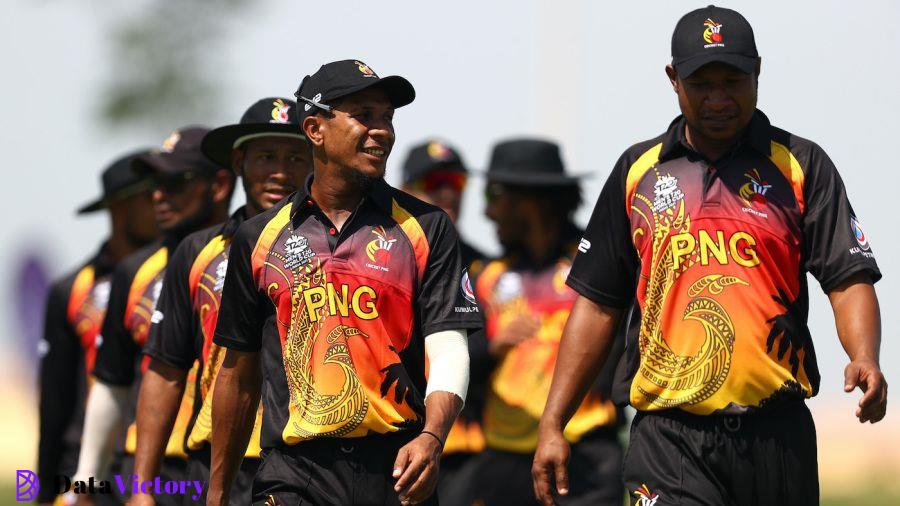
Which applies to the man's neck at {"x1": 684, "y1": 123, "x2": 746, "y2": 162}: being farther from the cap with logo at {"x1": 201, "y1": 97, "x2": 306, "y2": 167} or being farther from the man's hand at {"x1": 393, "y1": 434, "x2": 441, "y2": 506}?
the cap with logo at {"x1": 201, "y1": 97, "x2": 306, "y2": 167}

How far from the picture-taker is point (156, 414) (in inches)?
322

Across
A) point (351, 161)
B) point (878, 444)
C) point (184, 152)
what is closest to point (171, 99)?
point (878, 444)

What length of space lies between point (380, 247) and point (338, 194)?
1.07 feet

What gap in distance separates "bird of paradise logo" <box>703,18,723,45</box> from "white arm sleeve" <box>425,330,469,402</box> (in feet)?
4.83

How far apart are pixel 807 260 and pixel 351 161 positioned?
184 cm

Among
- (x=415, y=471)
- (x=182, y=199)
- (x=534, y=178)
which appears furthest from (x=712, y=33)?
(x=534, y=178)

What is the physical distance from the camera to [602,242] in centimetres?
703

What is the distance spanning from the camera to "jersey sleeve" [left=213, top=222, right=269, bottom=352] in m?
7.08

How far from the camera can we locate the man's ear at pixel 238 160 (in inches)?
337

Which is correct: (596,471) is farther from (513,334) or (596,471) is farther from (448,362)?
(448,362)

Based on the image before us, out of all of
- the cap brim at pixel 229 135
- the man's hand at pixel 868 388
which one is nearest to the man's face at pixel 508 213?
the cap brim at pixel 229 135

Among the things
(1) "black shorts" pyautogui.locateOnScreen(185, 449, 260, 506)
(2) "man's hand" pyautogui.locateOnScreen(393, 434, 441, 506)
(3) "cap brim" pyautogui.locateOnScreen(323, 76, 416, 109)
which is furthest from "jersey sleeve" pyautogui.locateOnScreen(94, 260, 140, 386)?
(2) "man's hand" pyautogui.locateOnScreen(393, 434, 441, 506)

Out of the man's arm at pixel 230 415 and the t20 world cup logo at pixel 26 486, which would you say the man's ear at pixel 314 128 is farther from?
the t20 world cup logo at pixel 26 486

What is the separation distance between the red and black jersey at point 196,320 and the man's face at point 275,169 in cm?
17
